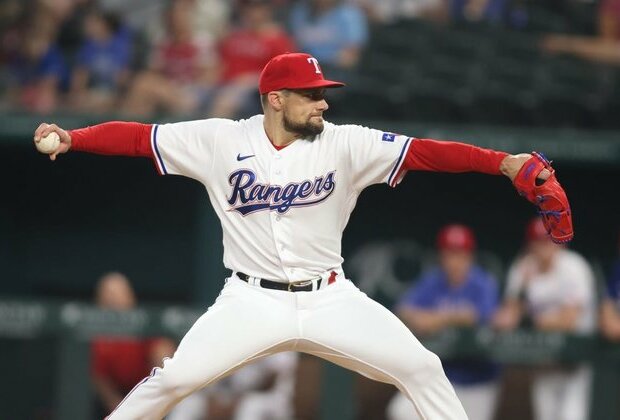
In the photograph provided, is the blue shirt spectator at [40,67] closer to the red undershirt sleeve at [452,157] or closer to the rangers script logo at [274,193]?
the rangers script logo at [274,193]

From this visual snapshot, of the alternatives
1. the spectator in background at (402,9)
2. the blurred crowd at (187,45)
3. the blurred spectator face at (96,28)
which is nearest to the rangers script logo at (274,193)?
the blurred crowd at (187,45)

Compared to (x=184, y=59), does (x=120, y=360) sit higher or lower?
lower

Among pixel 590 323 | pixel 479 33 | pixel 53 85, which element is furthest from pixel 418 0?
pixel 590 323

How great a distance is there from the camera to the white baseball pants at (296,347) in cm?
486

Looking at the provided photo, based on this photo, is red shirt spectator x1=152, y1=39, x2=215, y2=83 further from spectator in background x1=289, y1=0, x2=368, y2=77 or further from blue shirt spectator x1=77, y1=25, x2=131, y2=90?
spectator in background x1=289, y1=0, x2=368, y2=77

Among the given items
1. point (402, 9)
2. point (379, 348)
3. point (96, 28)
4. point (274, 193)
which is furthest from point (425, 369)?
point (402, 9)

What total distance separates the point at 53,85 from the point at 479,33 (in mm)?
3138

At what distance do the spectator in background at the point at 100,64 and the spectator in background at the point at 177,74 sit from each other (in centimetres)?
21

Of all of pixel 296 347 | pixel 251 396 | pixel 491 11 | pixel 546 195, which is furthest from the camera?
pixel 491 11

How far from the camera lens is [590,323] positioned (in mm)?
7508

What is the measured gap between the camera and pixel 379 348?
16.0ft

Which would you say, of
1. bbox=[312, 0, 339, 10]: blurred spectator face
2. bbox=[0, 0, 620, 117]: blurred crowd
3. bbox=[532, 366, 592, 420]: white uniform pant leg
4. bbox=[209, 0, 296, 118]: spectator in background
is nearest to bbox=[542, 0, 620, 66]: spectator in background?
bbox=[0, 0, 620, 117]: blurred crowd

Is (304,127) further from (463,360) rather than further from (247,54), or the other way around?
(247,54)

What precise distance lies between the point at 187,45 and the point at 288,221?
488 centimetres
